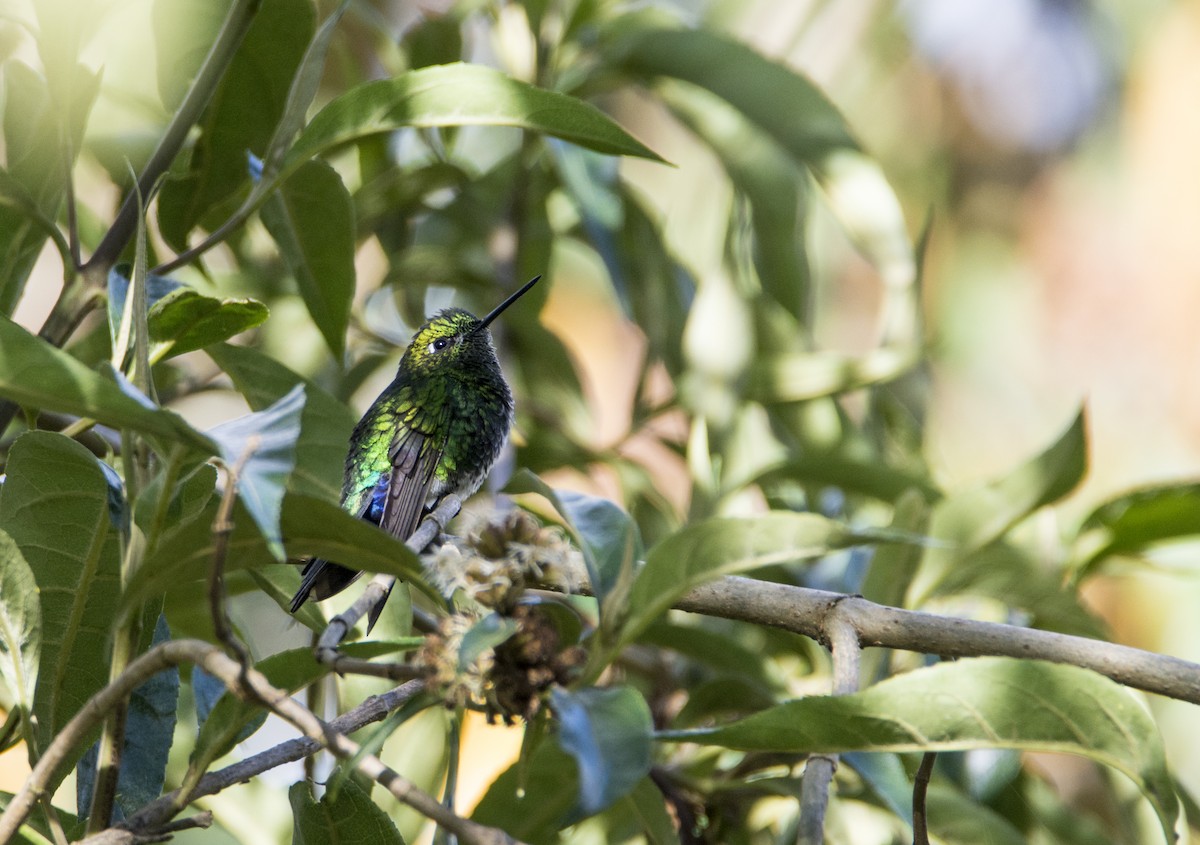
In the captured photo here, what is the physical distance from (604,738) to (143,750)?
79 centimetres

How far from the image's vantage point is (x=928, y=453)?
3479 millimetres

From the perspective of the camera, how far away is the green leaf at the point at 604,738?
89 cm

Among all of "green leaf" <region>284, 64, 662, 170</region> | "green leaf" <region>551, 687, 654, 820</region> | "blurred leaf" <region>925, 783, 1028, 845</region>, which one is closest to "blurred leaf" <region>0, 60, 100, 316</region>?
"green leaf" <region>284, 64, 662, 170</region>

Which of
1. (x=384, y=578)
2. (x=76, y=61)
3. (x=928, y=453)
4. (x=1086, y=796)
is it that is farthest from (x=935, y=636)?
(x=1086, y=796)

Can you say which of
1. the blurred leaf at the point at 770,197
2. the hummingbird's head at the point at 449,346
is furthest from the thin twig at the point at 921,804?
the hummingbird's head at the point at 449,346

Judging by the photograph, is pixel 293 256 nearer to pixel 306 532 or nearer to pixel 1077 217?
pixel 306 532

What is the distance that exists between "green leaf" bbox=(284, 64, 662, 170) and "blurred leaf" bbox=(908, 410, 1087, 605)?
1.02 meters

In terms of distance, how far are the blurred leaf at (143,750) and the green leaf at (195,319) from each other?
38 cm

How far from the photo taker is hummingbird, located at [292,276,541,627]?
2.39 meters

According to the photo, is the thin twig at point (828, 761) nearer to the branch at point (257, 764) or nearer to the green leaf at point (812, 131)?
the branch at point (257, 764)

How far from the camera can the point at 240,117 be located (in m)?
1.91

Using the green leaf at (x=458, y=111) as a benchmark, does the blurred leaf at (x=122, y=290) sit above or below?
below

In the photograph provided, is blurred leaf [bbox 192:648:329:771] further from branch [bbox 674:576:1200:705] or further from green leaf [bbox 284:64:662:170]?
green leaf [bbox 284:64:662:170]

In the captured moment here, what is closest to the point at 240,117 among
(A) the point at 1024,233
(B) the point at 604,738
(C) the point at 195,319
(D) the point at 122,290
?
(D) the point at 122,290
